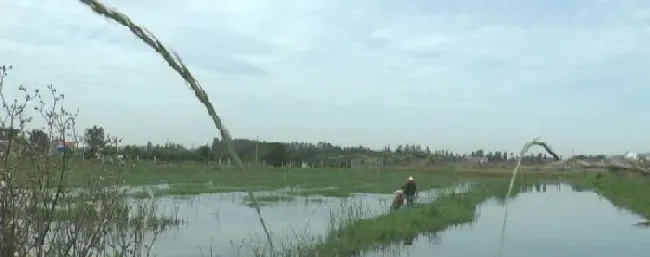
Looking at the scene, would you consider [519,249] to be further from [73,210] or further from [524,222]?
[73,210]

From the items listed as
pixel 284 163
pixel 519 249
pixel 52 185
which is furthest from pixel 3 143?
pixel 284 163

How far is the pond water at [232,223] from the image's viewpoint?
676 inches

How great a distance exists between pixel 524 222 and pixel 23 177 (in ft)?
78.9

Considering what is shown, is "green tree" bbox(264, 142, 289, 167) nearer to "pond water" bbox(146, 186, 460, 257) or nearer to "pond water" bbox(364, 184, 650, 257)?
"pond water" bbox(146, 186, 460, 257)

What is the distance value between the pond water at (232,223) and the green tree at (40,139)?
780cm

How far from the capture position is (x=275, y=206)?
28891mm

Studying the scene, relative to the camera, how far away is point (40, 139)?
5230mm

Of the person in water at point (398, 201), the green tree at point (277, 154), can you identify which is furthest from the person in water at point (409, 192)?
the green tree at point (277, 154)

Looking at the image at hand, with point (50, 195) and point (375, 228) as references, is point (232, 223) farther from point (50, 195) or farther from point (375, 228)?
point (50, 195)

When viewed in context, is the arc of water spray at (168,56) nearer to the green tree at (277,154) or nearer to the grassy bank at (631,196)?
the grassy bank at (631,196)

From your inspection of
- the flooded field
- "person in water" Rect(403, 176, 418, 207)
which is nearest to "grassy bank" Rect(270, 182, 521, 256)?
the flooded field

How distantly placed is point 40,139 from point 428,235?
55.9 feet

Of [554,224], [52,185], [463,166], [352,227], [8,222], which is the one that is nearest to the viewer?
[8,222]

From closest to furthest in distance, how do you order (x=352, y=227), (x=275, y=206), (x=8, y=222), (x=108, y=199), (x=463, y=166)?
(x=8, y=222), (x=108, y=199), (x=352, y=227), (x=275, y=206), (x=463, y=166)
